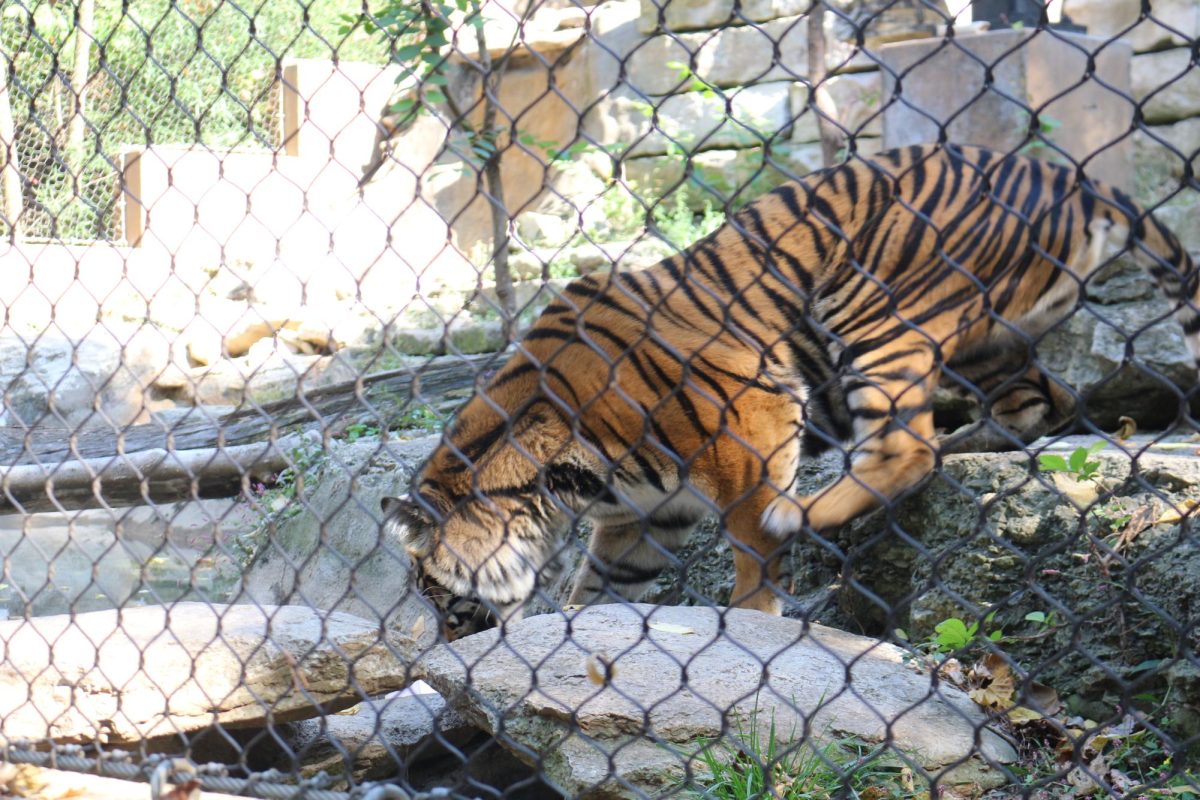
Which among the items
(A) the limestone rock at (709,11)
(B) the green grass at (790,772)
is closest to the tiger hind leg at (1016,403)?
(B) the green grass at (790,772)

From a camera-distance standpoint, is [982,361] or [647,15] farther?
[647,15]

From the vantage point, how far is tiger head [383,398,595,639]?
356cm

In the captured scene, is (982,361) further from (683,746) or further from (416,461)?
(416,461)

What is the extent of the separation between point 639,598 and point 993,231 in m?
1.93

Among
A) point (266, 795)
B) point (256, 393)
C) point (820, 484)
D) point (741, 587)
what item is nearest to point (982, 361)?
point (820, 484)

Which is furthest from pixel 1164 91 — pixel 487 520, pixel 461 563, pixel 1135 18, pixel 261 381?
pixel 261 381

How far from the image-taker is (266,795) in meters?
2.53

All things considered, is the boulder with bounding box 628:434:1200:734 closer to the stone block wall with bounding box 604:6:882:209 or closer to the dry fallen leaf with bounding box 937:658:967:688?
the dry fallen leaf with bounding box 937:658:967:688

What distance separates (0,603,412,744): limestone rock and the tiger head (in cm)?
47

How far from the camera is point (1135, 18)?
8.61m

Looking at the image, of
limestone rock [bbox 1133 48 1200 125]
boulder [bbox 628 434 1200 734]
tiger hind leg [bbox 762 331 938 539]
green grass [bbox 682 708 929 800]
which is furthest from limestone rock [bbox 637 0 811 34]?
green grass [bbox 682 708 929 800]

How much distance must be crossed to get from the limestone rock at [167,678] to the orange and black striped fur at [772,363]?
463mm

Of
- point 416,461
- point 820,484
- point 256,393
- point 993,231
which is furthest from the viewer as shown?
point 256,393

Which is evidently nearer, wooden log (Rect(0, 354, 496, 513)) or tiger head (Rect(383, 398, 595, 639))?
tiger head (Rect(383, 398, 595, 639))
